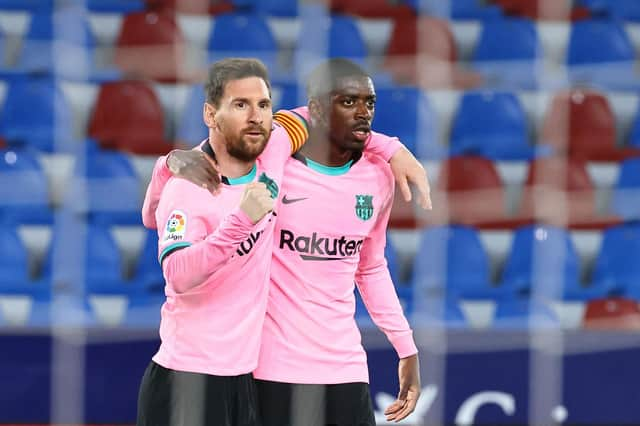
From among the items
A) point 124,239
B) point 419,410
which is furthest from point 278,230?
point 124,239

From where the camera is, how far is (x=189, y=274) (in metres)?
1.68

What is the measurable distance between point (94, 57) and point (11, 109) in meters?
0.39

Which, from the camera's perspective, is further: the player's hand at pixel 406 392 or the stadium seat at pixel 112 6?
the stadium seat at pixel 112 6

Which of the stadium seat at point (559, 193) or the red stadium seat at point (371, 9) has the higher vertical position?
the red stadium seat at point (371, 9)

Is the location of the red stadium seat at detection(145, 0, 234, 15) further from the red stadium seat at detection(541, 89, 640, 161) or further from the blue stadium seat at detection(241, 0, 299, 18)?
the red stadium seat at detection(541, 89, 640, 161)

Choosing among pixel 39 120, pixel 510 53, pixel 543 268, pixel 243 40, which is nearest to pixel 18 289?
pixel 39 120

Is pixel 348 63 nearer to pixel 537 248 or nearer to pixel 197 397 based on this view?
pixel 197 397

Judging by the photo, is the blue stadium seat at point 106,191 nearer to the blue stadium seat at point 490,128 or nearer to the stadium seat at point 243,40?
the stadium seat at point 243,40

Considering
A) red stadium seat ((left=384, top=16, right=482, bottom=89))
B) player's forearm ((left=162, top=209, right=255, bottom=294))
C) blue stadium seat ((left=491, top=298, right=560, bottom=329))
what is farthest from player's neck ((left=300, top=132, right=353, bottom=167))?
red stadium seat ((left=384, top=16, right=482, bottom=89))

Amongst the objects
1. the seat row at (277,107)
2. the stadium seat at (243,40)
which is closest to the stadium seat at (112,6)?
the stadium seat at (243,40)

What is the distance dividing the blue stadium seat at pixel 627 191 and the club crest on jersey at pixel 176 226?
2187 mm

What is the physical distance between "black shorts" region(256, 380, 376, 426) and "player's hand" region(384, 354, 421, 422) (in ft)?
0.13

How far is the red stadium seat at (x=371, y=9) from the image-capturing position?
4082mm

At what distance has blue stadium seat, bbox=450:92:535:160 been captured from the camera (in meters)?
3.70
